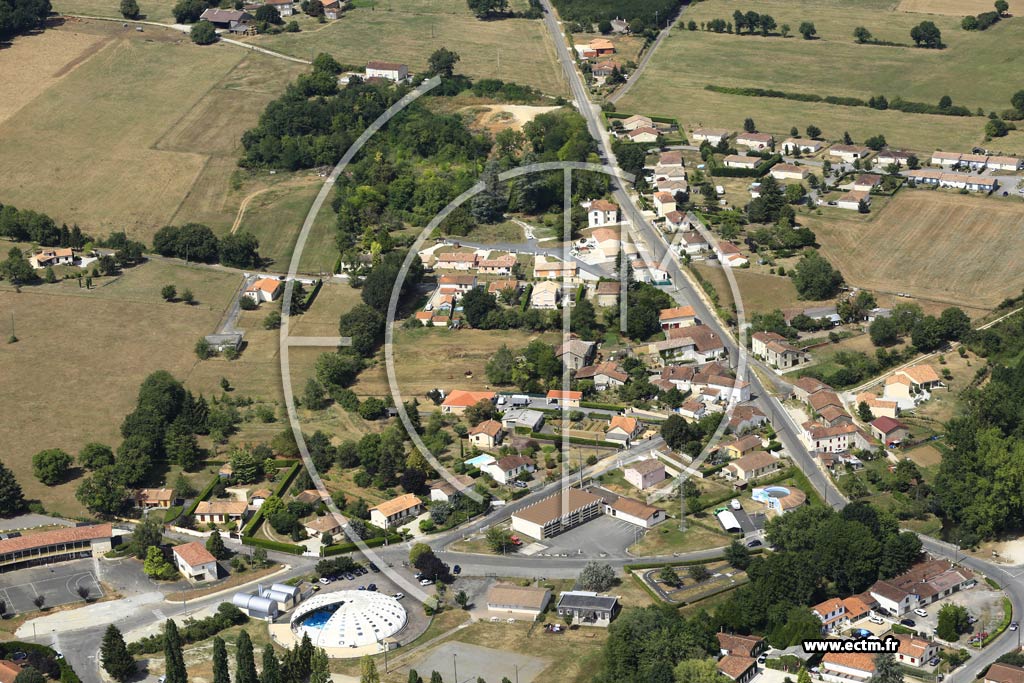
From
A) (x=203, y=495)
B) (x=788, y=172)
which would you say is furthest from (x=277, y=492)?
(x=788, y=172)

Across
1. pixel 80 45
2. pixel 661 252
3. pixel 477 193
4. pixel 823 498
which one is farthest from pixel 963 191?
pixel 80 45

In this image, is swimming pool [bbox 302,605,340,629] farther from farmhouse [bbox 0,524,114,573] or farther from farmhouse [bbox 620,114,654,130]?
farmhouse [bbox 620,114,654,130]

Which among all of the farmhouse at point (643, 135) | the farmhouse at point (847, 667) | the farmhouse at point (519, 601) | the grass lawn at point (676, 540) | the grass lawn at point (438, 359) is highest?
the farmhouse at point (847, 667)

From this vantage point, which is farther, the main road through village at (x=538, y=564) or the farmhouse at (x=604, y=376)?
the farmhouse at (x=604, y=376)

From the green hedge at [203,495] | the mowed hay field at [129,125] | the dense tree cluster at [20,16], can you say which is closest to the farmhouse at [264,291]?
the mowed hay field at [129,125]

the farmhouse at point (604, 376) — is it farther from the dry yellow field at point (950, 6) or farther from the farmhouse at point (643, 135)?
the dry yellow field at point (950, 6)

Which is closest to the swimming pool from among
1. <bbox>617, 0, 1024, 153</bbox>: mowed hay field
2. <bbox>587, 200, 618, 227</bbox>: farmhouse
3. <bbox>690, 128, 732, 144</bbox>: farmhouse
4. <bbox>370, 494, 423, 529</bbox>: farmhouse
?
<bbox>370, 494, 423, 529</bbox>: farmhouse

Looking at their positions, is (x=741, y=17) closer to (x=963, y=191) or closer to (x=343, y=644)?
(x=963, y=191)
